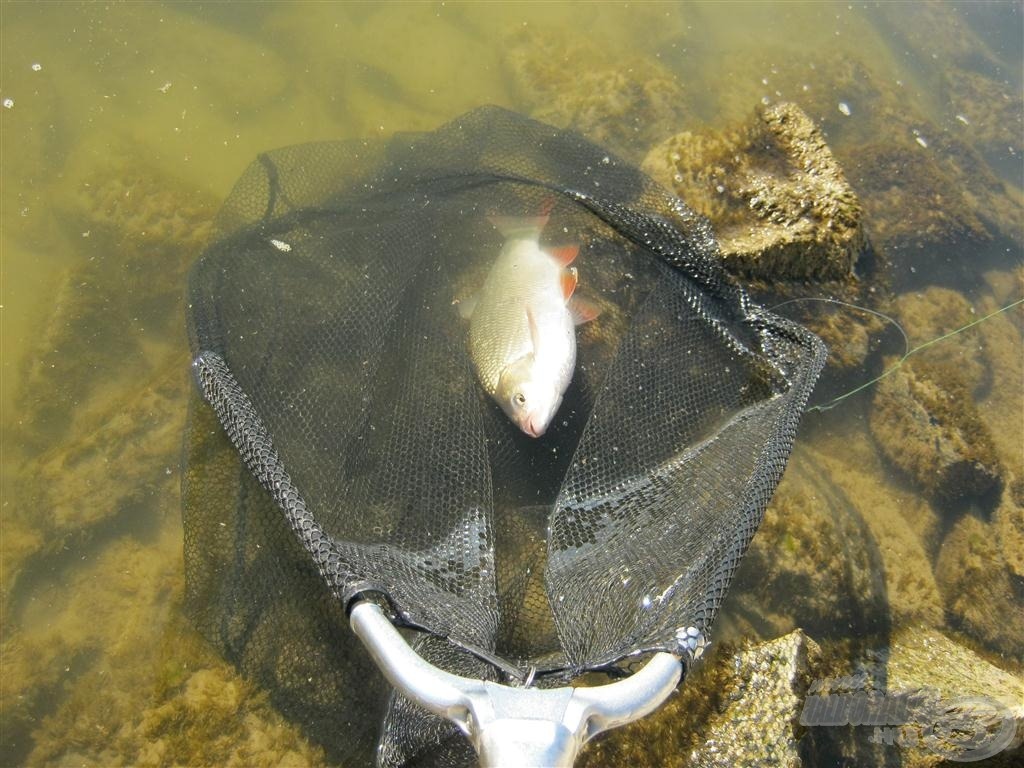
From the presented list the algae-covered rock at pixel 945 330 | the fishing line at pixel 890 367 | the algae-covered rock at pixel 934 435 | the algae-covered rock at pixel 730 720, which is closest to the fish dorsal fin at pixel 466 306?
the fishing line at pixel 890 367

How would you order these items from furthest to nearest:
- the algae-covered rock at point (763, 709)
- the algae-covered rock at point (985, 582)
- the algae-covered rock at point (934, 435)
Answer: the algae-covered rock at point (934, 435) → the algae-covered rock at point (985, 582) → the algae-covered rock at point (763, 709)

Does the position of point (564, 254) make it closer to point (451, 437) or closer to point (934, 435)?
point (451, 437)

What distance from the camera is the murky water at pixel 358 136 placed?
402 cm

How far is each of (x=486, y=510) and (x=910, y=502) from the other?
3419mm

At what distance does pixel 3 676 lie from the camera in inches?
167

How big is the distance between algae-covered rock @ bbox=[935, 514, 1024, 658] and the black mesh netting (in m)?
2.14

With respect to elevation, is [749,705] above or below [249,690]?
above

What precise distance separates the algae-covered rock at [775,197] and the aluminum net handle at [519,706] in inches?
116

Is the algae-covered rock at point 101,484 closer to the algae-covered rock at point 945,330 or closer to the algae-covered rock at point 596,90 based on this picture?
the algae-covered rock at point 596,90

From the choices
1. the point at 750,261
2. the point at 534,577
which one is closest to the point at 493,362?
the point at 534,577

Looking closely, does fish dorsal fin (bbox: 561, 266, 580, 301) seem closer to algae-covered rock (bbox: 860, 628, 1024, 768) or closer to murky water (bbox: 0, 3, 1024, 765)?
murky water (bbox: 0, 3, 1024, 765)

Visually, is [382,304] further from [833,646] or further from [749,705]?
[833,646]

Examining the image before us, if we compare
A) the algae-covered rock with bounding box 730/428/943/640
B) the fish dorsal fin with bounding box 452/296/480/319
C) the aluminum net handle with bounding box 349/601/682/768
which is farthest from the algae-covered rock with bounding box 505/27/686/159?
the aluminum net handle with bounding box 349/601/682/768

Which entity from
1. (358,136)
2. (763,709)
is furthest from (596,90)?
(763,709)
